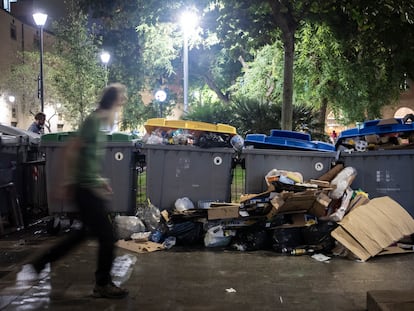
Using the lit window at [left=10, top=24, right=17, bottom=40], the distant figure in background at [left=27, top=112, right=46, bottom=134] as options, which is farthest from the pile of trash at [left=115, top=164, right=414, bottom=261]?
the lit window at [left=10, top=24, right=17, bottom=40]

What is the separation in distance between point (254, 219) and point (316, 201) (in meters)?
0.82

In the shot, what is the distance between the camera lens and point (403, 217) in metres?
6.65

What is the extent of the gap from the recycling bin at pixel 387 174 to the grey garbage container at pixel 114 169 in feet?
10.5

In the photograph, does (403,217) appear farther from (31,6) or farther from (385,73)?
(31,6)

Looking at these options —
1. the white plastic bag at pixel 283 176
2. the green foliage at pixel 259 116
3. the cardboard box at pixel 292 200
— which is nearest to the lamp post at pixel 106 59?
the green foliage at pixel 259 116

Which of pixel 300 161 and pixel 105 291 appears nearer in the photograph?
pixel 105 291

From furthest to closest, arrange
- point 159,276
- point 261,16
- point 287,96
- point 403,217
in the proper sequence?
point 261,16, point 287,96, point 403,217, point 159,276

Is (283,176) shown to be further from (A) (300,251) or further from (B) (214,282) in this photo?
(B) (214,282)

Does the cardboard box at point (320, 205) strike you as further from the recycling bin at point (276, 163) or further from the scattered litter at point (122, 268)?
the scattered litter at point (122, 268)

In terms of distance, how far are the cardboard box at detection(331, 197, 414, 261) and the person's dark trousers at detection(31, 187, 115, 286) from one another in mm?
2949

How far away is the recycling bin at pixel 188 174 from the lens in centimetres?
748

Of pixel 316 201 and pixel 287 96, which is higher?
pixel 287 96

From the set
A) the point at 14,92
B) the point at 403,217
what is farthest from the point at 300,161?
the point at 14,92

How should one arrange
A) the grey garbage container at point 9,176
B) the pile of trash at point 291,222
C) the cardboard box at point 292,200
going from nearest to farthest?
the pile of trash at point 291,222
the cardboard box at point 292,200
the grey garbage container at point 9,176
